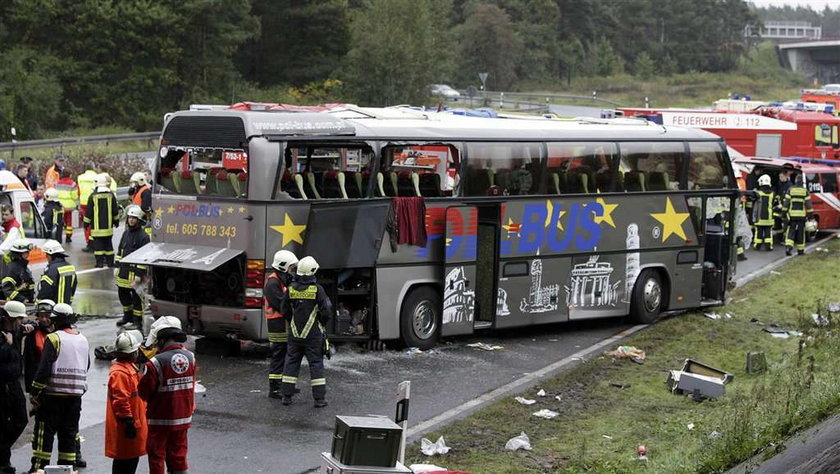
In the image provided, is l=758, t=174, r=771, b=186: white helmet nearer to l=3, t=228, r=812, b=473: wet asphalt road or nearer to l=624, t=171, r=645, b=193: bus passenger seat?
l=624, t=171, r=645, b=193: bus passenger seat

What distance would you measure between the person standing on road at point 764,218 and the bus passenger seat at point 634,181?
11113 mm

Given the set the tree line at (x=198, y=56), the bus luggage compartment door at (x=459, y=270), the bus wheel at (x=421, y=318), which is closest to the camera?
the bus wheel at (x=421, y=318)

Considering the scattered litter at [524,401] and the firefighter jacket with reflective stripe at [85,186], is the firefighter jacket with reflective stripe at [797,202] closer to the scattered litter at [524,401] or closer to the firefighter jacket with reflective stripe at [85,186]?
the firefighter jacket with reflective stripe at [85,186]

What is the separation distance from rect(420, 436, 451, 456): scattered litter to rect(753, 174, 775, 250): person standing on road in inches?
773

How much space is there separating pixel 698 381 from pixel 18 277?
26.6 feet

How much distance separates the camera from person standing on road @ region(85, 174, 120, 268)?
21328 millimetres

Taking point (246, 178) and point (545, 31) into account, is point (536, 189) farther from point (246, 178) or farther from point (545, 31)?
point (545, 31)

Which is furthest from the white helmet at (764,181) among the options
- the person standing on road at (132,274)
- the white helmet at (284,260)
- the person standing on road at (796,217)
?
the white helmet at (284,260)

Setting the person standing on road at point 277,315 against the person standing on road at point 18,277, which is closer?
the person standing on road at point 277,315

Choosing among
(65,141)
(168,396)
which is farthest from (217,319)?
(65,141)

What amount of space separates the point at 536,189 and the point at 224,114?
505 cm

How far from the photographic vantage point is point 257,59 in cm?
7119

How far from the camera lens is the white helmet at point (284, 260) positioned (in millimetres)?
14133

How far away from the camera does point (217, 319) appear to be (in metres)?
15.5
